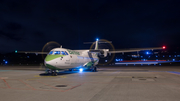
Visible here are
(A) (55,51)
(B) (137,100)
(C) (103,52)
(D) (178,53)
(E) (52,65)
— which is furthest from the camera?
(D) (178,53)

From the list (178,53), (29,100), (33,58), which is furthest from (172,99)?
(178,53)

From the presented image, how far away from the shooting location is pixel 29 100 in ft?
23.5

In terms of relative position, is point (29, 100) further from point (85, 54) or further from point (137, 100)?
point (85, 54)

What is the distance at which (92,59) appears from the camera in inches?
1210

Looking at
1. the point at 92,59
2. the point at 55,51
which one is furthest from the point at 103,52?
the point at 55,51

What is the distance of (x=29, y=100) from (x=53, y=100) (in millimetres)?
1175

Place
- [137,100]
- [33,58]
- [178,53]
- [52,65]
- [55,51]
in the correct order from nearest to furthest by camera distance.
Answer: [137,100] → [52,65] → [55,51] → [33,58] → [178,53]

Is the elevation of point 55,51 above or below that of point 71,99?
above

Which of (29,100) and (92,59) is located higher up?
(92,59)

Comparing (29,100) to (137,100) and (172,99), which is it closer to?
(137,100)

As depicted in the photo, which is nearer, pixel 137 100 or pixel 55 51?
pixel 137 100

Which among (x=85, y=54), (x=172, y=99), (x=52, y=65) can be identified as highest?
(x=85, y=54)

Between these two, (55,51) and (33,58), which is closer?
(55,51)

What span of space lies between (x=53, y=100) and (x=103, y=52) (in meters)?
23.8
